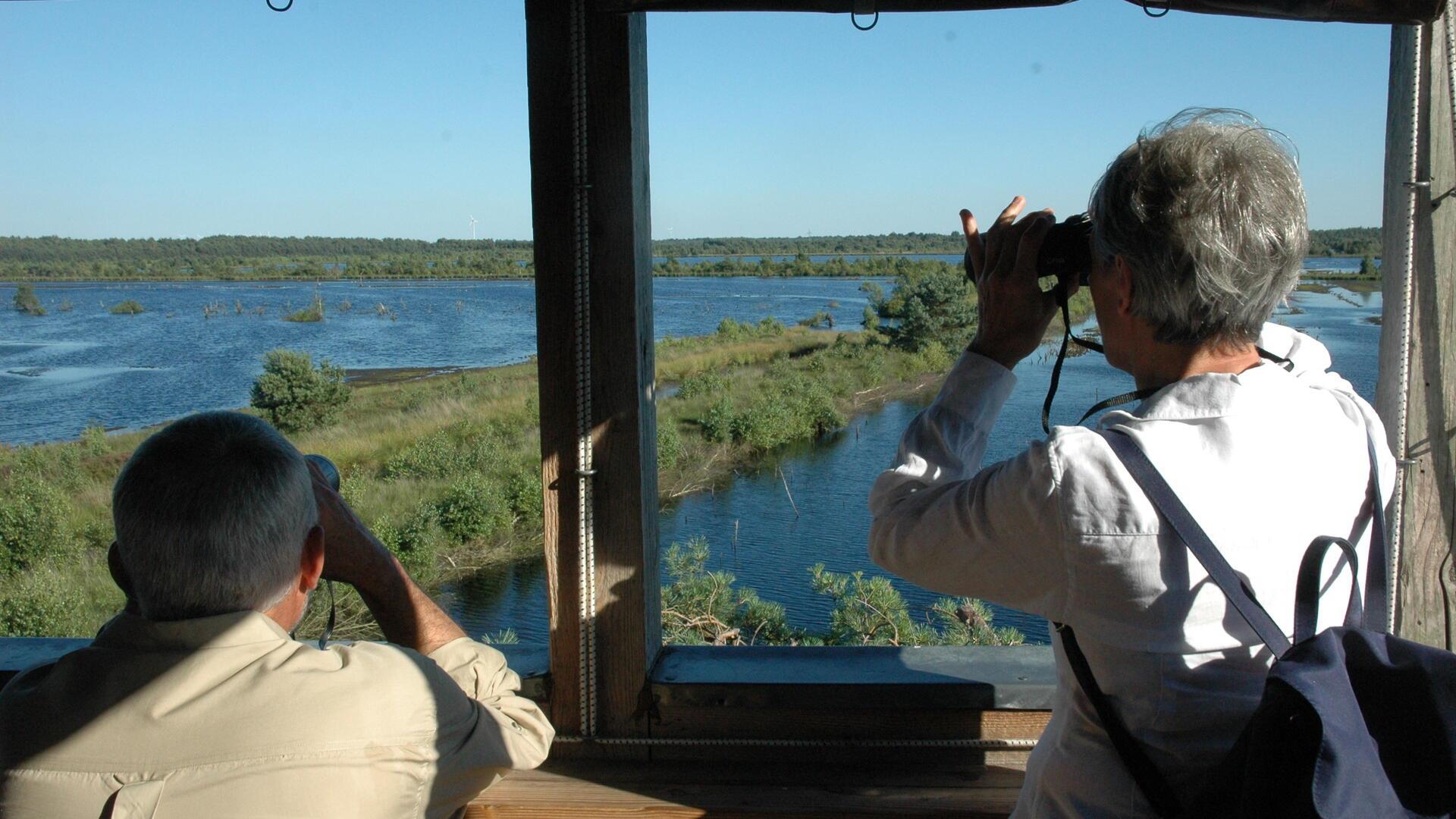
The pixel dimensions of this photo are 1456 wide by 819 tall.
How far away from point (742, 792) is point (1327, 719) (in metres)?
1.19

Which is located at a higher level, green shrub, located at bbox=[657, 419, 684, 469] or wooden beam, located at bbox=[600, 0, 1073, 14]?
wooden beam, located at bbox=[600, 0, 1073, 14]

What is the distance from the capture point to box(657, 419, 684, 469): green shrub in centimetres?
560

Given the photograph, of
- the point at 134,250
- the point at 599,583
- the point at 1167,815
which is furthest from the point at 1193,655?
the point at 134,250

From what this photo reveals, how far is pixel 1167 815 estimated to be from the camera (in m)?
0.89

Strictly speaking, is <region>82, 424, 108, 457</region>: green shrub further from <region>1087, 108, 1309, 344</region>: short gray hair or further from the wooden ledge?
<region>1087, 108, 1309, 344</region>: short gray hair

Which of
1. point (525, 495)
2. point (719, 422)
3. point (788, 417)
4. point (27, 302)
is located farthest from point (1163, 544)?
point (27, 302)

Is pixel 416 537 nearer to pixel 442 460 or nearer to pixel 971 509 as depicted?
pixel 442 460

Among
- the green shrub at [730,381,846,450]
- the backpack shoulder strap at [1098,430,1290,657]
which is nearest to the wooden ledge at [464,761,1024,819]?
the backpack shoulder strap at [1098,430,1290,657]

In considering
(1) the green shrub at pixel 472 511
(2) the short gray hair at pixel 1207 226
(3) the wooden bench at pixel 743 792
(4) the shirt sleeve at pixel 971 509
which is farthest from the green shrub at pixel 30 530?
(2) the short gray hair at pixel 1207 226

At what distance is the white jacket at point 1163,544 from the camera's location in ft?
2.78

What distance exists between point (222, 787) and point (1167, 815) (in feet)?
2.91

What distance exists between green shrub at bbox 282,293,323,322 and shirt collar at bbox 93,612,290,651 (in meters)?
20.8

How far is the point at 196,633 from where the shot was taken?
0.95 m

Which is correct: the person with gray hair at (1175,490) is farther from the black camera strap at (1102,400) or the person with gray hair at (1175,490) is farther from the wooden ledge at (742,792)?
the wooden ledge at (742,792)
